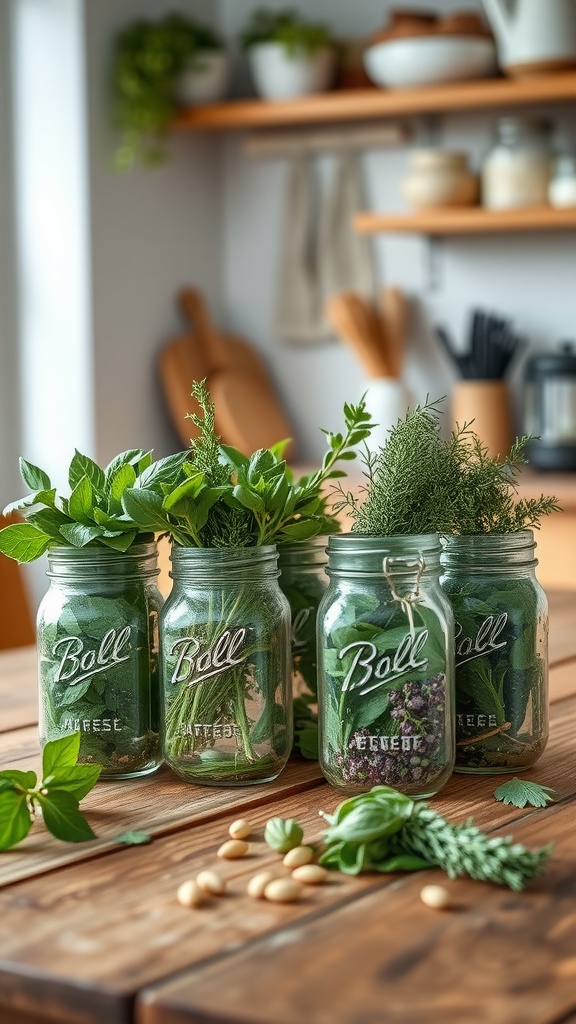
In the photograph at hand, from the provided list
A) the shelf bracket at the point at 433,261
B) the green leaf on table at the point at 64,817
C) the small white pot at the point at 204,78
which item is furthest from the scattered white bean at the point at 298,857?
the small white pot at the point at 204,78

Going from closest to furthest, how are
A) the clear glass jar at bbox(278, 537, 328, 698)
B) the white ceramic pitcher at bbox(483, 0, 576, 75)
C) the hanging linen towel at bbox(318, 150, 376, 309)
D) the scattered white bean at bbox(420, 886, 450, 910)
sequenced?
the scattered white bean at bbox(420, 886, 450, 910) < the clear glass jar at bbox(278, 537, 328, 698) < the white ceramic pitcher at bbox(483, 0, 576, 75) < the hanging linen towel at bbox(318, 150, 376, 309)

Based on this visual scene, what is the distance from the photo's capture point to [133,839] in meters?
0.79

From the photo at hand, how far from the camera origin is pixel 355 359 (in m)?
3.44

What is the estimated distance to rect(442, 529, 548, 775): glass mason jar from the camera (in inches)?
35.6

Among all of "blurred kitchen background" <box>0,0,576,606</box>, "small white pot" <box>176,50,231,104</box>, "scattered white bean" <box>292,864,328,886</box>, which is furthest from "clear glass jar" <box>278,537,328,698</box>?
"small white pot" <box>176,50,231,104</box>

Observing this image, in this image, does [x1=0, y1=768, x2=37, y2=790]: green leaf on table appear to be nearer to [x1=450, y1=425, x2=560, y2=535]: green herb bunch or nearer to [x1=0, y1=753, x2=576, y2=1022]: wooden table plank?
[x1=0, y1=753, x2=576, y2=1022]: wooden table plank

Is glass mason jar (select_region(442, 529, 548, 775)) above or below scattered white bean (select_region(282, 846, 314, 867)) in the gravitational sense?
above

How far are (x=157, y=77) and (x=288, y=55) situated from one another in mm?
321

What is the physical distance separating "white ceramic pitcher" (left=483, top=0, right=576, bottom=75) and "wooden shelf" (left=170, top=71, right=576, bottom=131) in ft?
0.15

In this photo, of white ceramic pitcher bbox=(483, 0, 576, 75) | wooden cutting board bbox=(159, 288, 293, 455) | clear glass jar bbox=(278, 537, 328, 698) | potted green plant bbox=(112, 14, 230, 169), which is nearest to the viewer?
clear glass jar bbox=(278, 537, 328, 698)

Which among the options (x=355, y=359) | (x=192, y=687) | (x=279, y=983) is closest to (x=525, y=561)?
(x=192, y=687)

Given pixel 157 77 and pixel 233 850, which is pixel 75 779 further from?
pixel 157 77

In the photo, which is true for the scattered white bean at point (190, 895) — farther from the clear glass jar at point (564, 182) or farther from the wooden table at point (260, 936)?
the clear glass jar at point (564, 182)

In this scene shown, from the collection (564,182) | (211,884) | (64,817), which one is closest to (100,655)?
(64,817)
